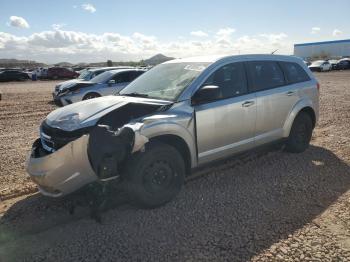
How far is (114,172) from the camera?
157 inches

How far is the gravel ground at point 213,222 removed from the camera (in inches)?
138

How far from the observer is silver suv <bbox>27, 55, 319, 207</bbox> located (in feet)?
12.8

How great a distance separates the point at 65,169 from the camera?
152 inches

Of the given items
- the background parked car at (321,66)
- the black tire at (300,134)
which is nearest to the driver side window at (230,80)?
the black tire at (300,134)

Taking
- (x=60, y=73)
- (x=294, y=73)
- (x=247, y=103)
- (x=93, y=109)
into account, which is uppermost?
(x=294, y=73)

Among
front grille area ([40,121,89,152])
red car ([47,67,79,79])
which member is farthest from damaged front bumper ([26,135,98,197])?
red car ([47,67,79,79])

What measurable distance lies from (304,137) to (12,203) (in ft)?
16.0

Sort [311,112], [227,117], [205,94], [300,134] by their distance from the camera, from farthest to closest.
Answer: [311,112] → [300,134] → [227,117] → [205,94]

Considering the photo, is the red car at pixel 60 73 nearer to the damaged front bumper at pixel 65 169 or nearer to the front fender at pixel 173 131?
the front fender at pixel 173 131

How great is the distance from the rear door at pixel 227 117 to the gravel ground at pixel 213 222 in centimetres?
53

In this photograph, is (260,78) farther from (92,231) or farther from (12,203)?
(12,203)

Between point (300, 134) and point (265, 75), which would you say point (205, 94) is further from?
point (300, 134)

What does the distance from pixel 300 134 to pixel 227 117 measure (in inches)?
84.4

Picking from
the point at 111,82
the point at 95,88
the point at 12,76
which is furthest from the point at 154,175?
the point at 12,76
